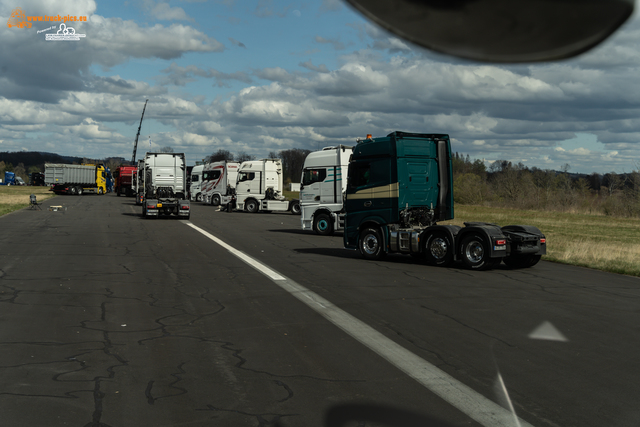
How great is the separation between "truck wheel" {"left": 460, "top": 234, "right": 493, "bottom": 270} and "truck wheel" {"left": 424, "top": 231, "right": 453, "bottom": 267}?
37cm

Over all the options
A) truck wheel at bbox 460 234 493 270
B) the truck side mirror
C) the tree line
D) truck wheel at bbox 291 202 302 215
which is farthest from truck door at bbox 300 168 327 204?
the tree line

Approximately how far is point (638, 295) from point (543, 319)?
327cm

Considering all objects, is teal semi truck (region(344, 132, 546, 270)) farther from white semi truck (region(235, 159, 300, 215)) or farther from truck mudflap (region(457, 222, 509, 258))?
white semi truck (region(235, 159, 300, 215))

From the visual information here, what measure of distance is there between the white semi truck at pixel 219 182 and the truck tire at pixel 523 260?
28040mm

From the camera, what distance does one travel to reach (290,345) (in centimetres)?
646

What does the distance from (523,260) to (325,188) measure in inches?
404

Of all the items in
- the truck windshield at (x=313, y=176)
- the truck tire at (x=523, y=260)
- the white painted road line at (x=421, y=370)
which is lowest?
the white painted road line at (x=421, y=370)

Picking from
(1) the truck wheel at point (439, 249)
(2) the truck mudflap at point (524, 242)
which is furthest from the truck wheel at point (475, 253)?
(2) the truck mudflap at point (524, 242)

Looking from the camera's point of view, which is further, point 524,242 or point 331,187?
point 331,187

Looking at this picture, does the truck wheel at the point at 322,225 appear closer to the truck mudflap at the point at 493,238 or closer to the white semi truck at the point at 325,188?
the white semi truck at the point at 325,188

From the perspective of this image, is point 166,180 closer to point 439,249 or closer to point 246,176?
point 246,176

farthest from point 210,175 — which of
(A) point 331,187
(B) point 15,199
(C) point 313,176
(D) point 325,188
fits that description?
(A) point 331,187

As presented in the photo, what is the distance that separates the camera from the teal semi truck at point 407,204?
44.7 ft

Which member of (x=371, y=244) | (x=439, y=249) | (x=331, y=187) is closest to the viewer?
(x=439, y=249)
